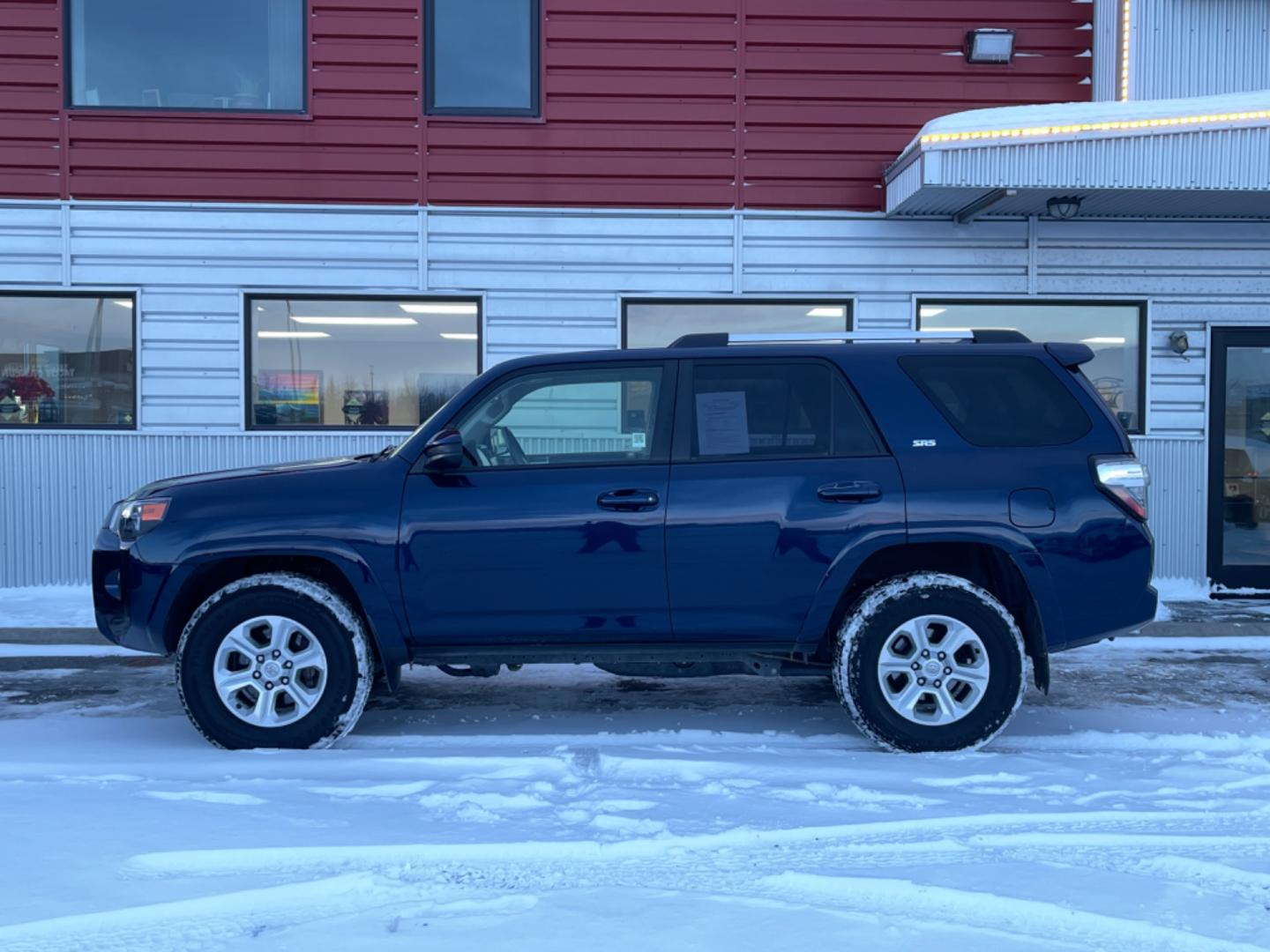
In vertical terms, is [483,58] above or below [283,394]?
above

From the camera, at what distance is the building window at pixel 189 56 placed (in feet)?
34.7

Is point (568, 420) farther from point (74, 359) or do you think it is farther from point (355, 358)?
point (74, 359)

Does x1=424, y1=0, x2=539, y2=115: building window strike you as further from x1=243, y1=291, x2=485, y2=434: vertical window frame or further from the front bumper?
the front bumper

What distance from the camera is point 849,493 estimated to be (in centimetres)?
547

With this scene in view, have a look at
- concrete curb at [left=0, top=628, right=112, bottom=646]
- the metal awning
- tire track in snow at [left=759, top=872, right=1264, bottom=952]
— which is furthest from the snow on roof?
concrete curb at [left=0, top=628, right=112, bottom=646]

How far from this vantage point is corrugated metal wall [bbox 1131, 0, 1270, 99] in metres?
9.94

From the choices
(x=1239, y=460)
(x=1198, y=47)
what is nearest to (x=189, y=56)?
(x=1198, y=47)

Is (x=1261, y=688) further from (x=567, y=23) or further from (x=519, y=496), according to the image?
(x=567, y=23)

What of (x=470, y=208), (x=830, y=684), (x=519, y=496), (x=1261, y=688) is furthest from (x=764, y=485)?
(x=470, y=208)

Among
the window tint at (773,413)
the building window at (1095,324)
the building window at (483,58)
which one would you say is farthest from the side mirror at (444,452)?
the building window at (1095,324)

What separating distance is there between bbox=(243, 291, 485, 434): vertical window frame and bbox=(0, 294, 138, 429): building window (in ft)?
3.27

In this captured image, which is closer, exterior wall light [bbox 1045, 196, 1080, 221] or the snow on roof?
the snow on roof

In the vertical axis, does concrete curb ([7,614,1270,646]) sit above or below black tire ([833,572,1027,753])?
below

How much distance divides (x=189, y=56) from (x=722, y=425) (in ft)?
24.3
